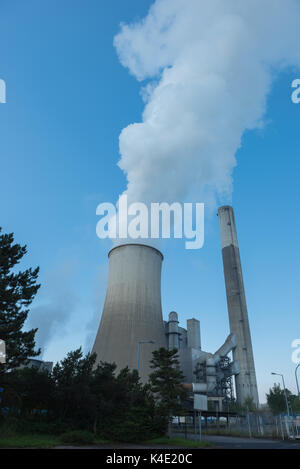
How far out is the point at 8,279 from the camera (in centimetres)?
1286

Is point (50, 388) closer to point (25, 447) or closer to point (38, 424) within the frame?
point (38, 424)

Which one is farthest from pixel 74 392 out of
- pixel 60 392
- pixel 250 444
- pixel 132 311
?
pixel 132 311

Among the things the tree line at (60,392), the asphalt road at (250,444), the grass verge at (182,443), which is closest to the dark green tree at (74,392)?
the tree line at (60,392)

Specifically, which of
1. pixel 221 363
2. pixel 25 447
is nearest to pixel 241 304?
pixel 221 363

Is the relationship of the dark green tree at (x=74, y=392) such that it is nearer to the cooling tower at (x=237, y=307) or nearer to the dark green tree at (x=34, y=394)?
the dark green tree at (x=34, y=394)

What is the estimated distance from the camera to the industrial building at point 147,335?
77.6 feet

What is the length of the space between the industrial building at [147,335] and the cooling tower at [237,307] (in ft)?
0.33

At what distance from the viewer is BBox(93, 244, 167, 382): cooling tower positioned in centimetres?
2350

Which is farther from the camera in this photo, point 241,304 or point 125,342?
point 241,304

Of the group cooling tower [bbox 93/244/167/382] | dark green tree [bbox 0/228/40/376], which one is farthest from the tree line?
cooling tower [bbox 93/244/167/382]

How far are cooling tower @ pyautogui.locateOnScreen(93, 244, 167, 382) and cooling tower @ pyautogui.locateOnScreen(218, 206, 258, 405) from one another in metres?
16.1

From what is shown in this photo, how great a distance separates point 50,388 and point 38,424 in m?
1.30

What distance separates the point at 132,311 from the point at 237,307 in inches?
756

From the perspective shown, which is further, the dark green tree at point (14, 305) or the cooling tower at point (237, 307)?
the cooling tower at point (237, 307)
